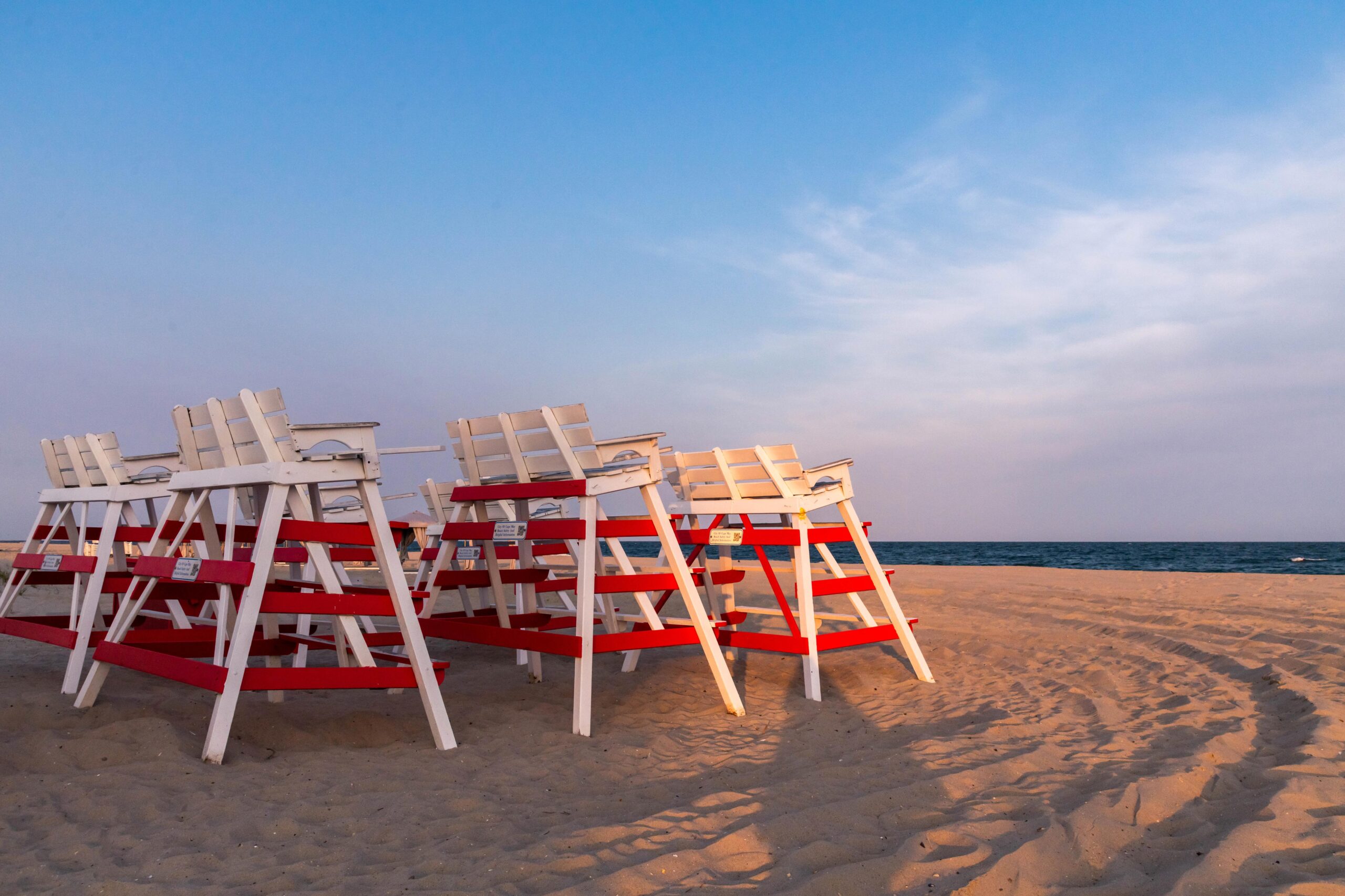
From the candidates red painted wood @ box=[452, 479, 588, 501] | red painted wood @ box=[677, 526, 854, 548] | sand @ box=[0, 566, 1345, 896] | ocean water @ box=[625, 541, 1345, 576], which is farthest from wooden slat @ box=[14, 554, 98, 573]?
ocean water @ box=[625, 541, 1345, 576]

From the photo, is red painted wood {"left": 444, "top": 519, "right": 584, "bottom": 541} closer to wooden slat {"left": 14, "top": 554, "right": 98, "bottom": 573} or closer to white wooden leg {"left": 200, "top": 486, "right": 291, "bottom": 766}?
white wooden leg {"left": 200, "top": 486, "right": 291, "bottom": 766}

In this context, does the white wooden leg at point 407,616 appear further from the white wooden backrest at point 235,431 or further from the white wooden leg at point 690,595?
the white wooden leg at point 690,595

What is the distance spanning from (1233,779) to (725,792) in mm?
2403

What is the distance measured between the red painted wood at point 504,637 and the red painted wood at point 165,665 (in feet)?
5.67

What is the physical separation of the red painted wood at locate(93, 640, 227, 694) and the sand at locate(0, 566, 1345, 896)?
13.5 inches

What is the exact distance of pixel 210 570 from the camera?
15.8 feet

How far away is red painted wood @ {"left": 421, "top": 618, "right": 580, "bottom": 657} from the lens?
5496 millimetres

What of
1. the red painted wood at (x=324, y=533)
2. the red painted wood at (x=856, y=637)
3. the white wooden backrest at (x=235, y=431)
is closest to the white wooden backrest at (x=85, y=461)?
the white wooden backrest at (x=235, y=431)

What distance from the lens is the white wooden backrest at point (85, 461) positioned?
22.3 ft

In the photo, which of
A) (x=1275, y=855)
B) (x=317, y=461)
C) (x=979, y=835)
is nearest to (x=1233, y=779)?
(x=1275, y=855)

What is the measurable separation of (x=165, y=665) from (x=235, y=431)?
1.42 meters

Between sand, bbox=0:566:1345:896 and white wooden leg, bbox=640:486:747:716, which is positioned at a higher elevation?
white wooden leg, bbox=640:486:747:716

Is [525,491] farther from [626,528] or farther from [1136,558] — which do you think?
[1136,558]

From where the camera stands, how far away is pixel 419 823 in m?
3.82
